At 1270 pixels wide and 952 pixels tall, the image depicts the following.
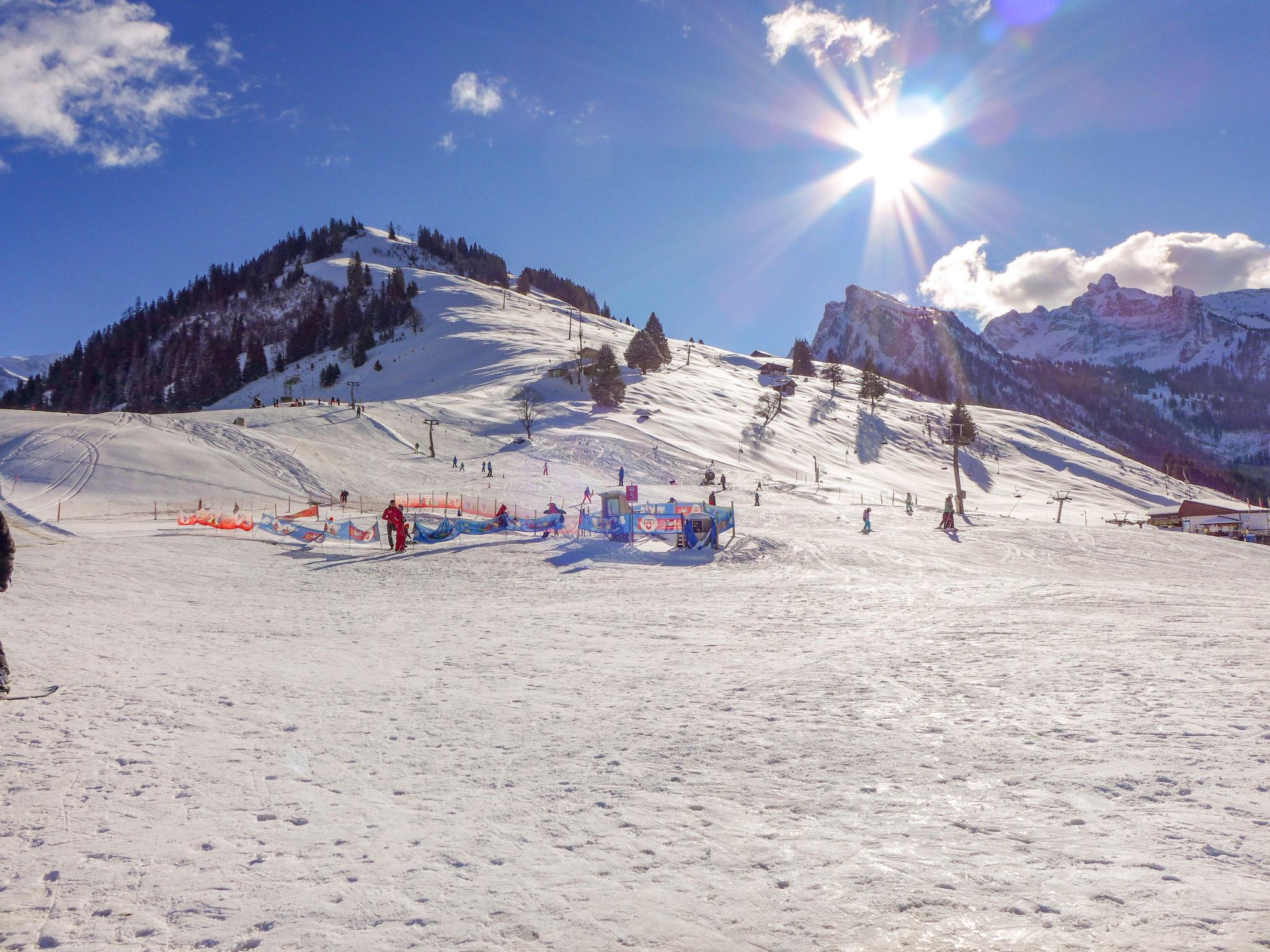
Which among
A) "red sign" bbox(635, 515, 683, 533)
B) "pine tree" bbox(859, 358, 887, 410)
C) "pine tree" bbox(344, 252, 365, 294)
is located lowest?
"red sign" bbox(635, 515, 683, 533)

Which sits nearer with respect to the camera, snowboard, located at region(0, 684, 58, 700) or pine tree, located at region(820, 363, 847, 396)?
snowboard, located at region(0, 684, 58, 700)

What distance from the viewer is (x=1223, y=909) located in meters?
A: 3.47

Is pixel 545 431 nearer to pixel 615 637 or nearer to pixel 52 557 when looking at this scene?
pixel 52 557

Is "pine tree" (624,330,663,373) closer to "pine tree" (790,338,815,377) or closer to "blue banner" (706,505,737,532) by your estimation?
"pine tree" (790,338,815,377)

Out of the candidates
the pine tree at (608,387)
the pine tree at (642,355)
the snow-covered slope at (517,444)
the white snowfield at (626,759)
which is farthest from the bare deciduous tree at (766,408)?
the white snowfield at (626,759)

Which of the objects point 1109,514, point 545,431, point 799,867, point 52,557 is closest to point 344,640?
point 799,867

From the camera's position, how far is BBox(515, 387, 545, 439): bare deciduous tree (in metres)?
57.3

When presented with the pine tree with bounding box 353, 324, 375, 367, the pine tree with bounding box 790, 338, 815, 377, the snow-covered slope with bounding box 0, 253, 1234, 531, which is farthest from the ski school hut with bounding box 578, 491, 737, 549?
the pine tree with bounding box 790, 338, 815, 377

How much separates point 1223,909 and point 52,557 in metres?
21.6

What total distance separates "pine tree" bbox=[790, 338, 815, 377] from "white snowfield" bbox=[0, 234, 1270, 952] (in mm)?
114920

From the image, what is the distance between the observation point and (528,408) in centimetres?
5897

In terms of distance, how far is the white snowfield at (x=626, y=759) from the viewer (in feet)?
11.6

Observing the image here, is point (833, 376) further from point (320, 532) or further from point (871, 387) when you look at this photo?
point (320, 532)

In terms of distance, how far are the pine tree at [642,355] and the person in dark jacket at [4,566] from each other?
8619 cm
